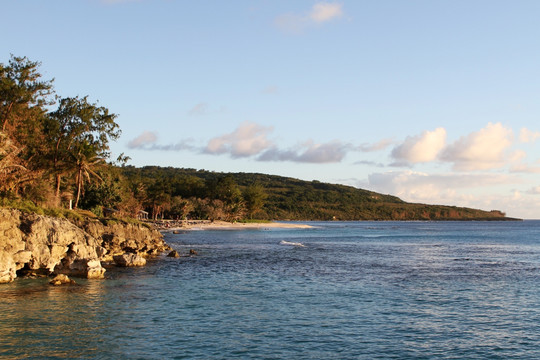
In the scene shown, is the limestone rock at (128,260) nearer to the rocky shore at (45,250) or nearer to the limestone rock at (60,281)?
the rocky shore at (45,250)

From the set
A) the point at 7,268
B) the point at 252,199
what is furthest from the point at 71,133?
the point at 252,199

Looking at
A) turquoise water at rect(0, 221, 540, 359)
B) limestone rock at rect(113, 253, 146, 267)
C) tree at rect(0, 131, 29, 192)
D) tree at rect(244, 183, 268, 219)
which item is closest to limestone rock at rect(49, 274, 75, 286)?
turquoise water at rect(0, 221, 540, 359)

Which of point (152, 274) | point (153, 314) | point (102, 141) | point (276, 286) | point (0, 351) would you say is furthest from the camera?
point (102, 141)

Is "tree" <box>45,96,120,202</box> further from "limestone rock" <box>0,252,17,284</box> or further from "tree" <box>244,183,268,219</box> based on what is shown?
"tree" <box>244,183,268,219</box>

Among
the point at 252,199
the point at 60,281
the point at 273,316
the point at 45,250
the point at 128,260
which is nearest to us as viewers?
the point at 273,316

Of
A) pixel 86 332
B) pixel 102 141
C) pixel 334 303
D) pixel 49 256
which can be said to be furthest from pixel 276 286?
pixel 102 141

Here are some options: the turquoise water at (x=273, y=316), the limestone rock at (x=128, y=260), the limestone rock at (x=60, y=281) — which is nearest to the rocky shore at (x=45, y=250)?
the limestone rock at (x=128, y=260)

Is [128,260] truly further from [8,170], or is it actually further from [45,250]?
[8,170]

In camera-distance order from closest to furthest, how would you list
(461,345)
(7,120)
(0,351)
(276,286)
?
(0,351), (461,345), (276,286), (7,120)

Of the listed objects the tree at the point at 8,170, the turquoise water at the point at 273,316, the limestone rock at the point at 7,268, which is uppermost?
the tree at the point at 8,170

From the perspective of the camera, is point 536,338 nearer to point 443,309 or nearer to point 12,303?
point 443,309

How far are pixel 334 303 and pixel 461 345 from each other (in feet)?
28.3

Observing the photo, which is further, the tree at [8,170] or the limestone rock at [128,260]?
the tree at [8,170]

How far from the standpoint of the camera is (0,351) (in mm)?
16172
